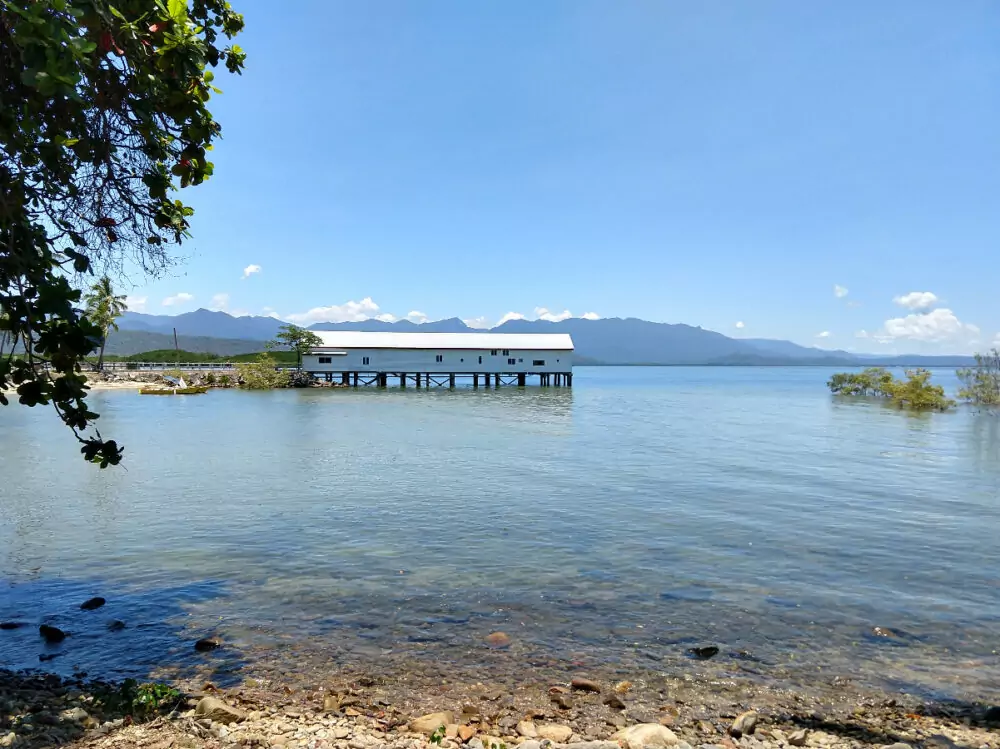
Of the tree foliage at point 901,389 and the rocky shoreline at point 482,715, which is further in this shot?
the tree foliage at point 901,389

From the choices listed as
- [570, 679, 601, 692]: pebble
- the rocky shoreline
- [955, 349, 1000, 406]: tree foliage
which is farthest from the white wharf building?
the rocky shoreline

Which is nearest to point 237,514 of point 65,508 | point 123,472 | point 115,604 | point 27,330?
point 65,508

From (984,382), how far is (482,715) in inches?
2714

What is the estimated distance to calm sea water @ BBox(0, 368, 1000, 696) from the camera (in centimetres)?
921

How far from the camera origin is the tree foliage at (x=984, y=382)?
58.8 meters

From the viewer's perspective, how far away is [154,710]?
671 cm

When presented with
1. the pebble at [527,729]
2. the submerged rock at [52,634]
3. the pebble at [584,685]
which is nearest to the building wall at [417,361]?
the submerged rock at [52,634]

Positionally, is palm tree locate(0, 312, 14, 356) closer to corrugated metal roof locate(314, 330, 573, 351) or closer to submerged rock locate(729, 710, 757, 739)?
submerged rock locate(729, 710, 757, 739)

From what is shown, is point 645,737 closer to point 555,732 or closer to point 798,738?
point 555,732

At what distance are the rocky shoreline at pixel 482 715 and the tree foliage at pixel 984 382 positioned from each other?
6489cm

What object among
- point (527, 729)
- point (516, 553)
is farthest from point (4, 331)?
point (516, 553)

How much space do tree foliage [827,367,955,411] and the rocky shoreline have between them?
58520mm

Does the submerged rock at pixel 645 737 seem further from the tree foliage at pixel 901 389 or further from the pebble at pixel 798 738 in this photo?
the tree foliage at pixel 901 389

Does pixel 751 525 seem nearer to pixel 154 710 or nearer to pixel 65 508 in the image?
pixel 154 710
